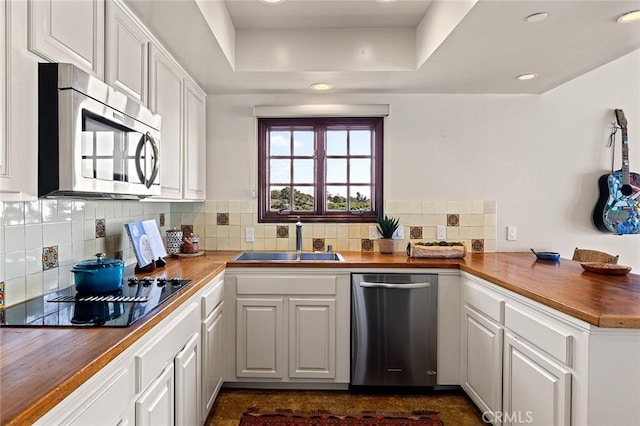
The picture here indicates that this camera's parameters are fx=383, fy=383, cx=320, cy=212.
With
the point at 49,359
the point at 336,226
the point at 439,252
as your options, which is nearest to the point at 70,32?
the point at 49,359

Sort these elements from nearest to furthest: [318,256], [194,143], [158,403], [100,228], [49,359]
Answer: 1. [49,359]
2. [158,403]
3. [100,228]
4. [194,143]
5. [318,256]

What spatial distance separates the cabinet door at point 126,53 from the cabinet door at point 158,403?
1181 millimetres

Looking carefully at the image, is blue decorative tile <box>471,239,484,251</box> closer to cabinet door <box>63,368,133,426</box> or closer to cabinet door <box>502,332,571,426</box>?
cabinet door <box>502,332,571,426</box>

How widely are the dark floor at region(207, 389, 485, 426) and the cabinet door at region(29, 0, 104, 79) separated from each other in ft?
6.42

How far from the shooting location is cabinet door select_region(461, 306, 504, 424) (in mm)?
1973

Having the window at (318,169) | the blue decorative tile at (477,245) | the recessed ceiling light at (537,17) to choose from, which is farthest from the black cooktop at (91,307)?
the blue decorative tile at (477,245)

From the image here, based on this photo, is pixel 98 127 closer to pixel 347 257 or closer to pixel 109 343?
pixel 109 343

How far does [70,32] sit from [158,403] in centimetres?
133

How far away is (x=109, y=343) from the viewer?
3.48ft

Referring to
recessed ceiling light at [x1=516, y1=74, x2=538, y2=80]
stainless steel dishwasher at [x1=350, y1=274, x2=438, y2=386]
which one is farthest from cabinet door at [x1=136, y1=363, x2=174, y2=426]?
recessed ceiling light at [x1=516, y1=74, x2=538, y2=80]

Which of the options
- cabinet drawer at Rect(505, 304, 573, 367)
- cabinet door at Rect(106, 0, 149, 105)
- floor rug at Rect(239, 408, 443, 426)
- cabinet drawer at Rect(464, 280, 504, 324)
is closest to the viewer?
cabinet drawer at Rect(505, 304, 573, 367)

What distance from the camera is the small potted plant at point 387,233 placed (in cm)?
293

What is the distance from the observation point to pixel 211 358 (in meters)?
2.19

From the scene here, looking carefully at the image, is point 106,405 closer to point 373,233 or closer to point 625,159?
point 373,233
